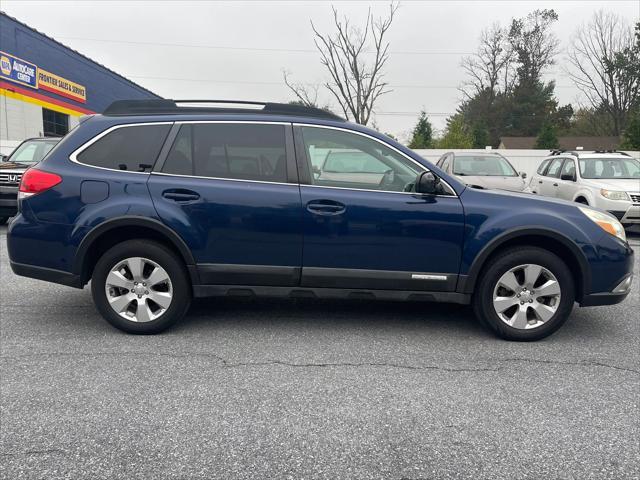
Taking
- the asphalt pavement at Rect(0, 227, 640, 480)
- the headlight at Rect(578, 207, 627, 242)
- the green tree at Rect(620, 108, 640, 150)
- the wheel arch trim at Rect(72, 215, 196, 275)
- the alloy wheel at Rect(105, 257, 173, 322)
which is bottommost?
the asphalt pavement at Rect(0, 227, 640, 480)

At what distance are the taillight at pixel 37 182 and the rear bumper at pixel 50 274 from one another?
0.59 m

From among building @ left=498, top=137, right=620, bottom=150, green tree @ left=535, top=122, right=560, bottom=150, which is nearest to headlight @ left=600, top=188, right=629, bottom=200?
green tree @ left=535, top=122, right=560, bottom=150

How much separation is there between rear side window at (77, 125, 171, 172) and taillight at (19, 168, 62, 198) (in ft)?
0.84

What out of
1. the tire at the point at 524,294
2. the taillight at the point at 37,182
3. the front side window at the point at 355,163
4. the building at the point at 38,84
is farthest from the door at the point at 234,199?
the building at the point at 38,84

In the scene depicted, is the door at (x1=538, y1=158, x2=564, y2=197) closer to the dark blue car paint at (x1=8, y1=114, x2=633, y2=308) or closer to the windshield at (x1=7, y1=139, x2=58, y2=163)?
the dark blue car paint at (x1=8, y1=114, x2=633, y2=308)

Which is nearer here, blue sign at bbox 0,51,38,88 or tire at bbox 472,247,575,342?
tire at bbox 472,247,575,342

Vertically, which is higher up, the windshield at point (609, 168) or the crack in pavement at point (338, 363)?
the windshield at point (609, 168)

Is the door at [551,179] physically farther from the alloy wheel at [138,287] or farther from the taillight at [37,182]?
the taillight at [37,182]

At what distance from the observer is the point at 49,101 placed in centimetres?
2755

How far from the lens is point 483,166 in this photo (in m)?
12.0

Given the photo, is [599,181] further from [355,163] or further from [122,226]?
[122,226]

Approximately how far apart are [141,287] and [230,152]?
1327 millimetres

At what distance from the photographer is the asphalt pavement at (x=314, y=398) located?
2535 mm

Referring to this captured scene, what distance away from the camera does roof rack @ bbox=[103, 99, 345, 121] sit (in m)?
4.39
